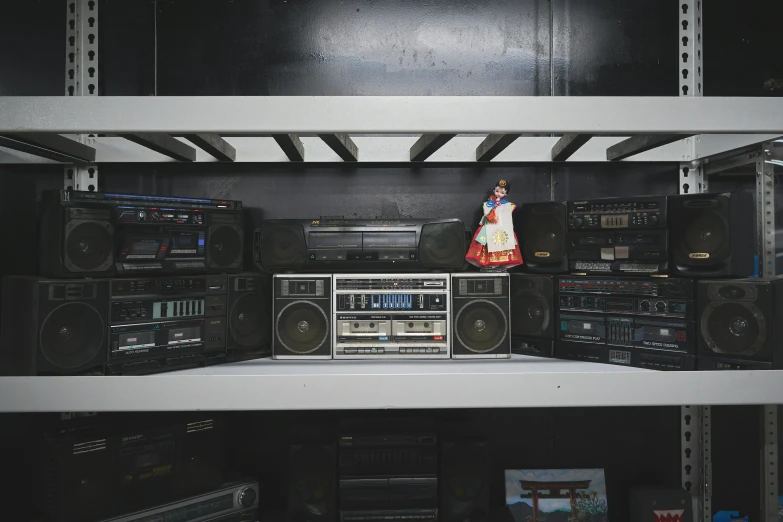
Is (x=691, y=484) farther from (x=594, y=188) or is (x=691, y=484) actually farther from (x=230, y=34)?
(x=230, y=34)

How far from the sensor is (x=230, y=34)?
130 cm

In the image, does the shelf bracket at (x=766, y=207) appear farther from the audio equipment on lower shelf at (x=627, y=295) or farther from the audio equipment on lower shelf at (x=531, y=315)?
the audio equipment on lower shelf at (x=531, y=315)

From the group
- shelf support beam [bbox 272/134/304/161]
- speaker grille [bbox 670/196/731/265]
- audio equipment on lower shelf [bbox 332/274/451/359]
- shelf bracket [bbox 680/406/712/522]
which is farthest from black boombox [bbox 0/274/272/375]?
shelf bracket [bbox 680/406/712/522]

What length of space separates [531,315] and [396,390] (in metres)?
0.46

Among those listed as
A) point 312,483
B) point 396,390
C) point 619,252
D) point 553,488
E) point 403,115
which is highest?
point 403,115

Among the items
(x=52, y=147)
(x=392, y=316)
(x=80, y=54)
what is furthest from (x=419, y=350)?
(x=80, y=54)

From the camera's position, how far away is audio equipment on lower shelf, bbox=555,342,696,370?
0.93m

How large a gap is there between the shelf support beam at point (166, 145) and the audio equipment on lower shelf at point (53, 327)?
1.05ft

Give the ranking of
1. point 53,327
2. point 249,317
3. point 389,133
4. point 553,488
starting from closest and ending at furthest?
point 389,133 < point 53,327 < point 249,317 < point 553,488

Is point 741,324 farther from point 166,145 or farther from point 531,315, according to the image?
point 166,145

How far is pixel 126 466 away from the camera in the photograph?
95 centimetres

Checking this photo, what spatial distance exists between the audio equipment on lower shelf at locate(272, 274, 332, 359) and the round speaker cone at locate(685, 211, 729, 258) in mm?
807

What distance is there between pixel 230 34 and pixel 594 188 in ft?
3.82

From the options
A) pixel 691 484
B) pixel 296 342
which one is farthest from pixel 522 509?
pixel 296 342
